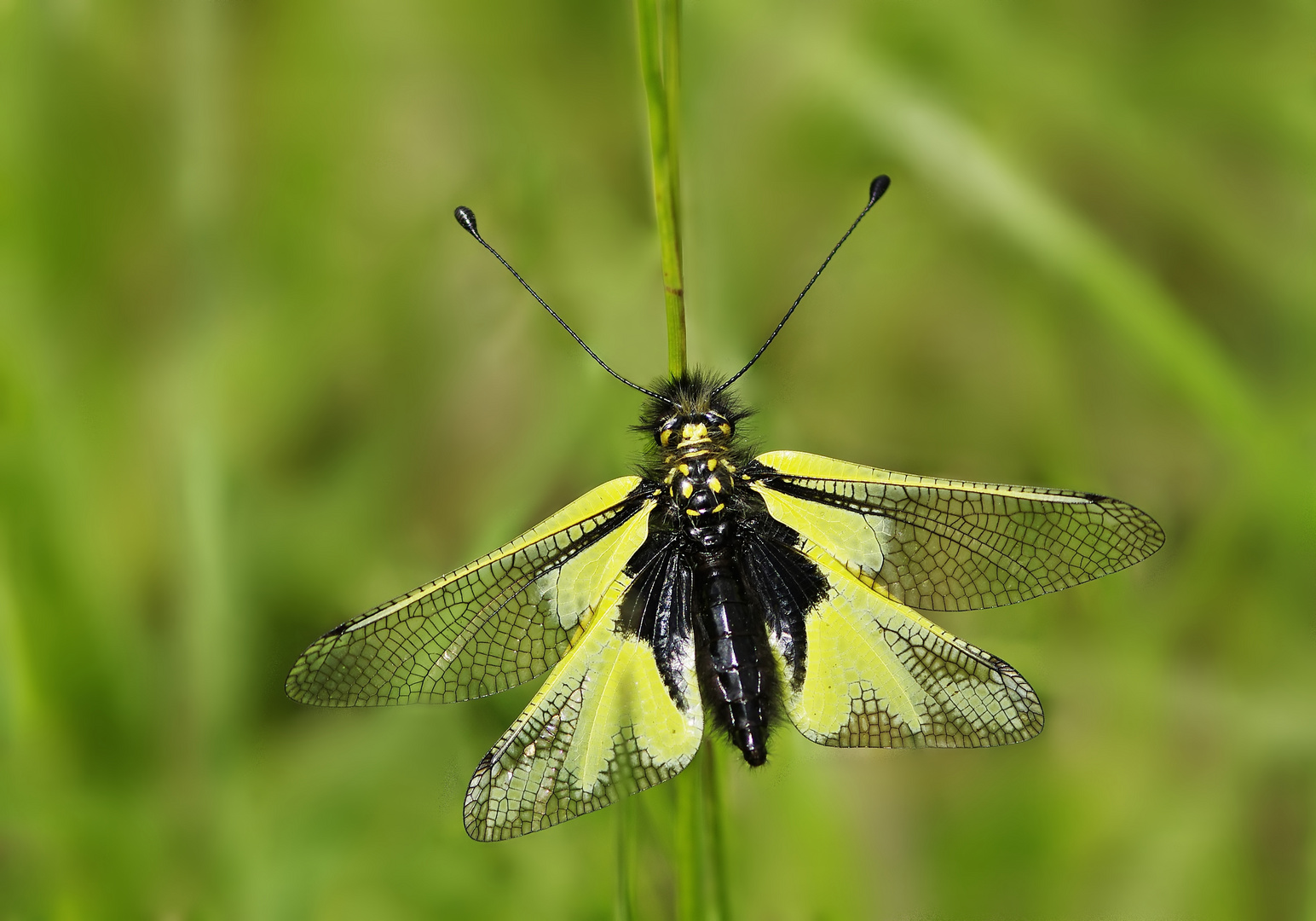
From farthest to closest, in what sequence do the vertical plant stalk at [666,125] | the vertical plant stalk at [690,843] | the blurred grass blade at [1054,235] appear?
1. the blurred grass blade at [1054,235]
2. the vertical plant stalk at [690,843]
3. the vertical plant stalk at [666,125]

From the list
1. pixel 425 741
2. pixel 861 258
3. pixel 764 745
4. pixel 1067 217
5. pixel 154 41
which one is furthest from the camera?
pixel 861 258

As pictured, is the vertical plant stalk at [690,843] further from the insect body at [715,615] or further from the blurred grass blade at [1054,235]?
the blurred grass blade at [1054,235]

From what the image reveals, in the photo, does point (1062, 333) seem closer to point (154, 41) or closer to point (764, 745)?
point (764, 745)

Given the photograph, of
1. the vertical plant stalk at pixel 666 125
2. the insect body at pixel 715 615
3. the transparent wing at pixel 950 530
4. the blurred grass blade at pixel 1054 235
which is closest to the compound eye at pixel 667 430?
the insect body at pixel 715 615

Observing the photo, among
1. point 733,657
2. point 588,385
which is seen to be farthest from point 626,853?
point 588,385

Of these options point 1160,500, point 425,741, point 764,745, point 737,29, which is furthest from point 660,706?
point 737,29

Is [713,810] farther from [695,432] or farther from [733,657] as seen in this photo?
[695,432]

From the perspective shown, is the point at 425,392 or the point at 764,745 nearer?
the point at 764,745
